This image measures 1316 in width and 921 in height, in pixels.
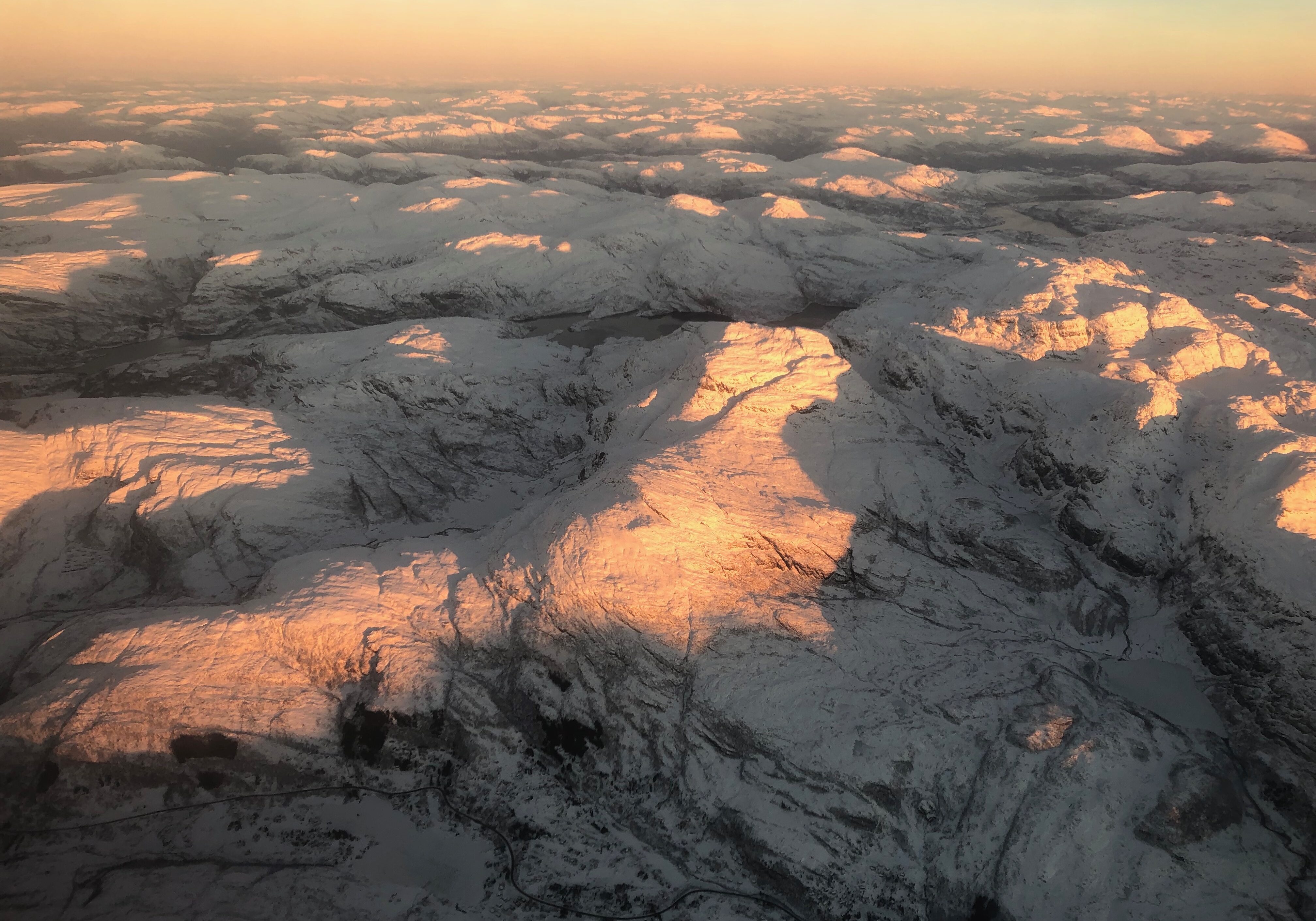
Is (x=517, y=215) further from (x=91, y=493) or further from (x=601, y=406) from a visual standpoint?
(x=91, y=493)

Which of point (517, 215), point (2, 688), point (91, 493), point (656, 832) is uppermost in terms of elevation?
point (517, 215)

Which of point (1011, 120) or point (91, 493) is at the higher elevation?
point (1011, 120)

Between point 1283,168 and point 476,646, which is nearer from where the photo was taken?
point 476,646

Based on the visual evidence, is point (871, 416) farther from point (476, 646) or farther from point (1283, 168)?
point (1283, 168)

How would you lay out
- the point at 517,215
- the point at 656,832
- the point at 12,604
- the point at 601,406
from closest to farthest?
the point at 656,832 < the point at 12,604 < the point at 601,406 < the point at 517,215

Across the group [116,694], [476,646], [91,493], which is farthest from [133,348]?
[476,646]

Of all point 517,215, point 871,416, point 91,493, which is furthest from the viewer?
point 517,215
